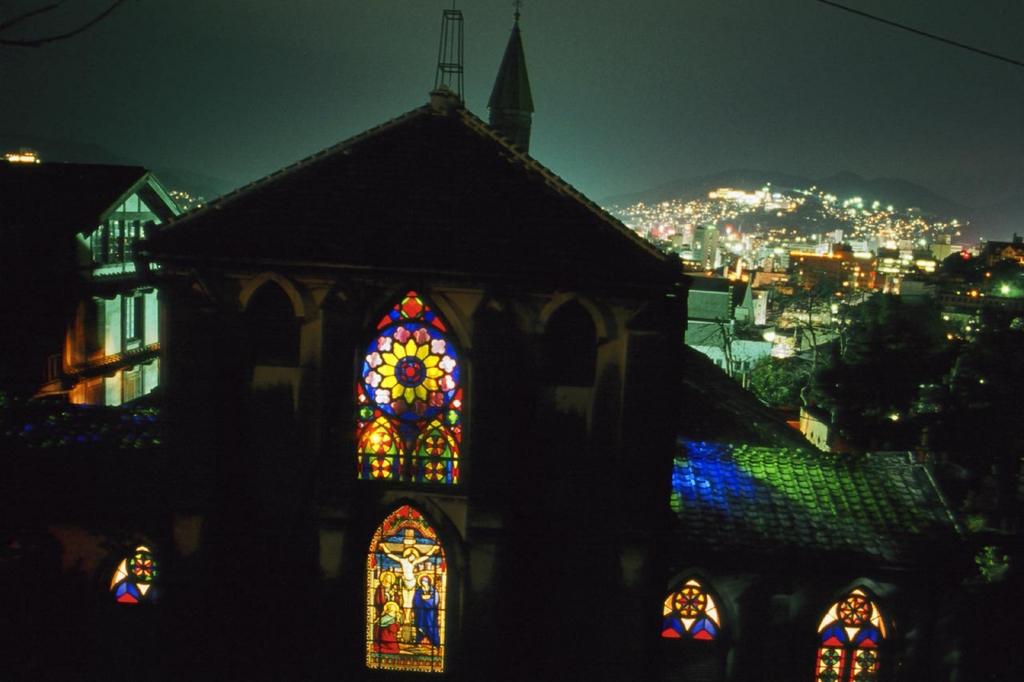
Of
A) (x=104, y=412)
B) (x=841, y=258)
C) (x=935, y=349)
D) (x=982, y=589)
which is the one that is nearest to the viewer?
(x=982, y=589)

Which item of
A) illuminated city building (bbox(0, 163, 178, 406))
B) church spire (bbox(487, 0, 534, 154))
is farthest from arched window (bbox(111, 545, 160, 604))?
church spire (bbox(487, 0, 534, 154))

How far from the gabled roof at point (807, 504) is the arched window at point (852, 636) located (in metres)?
1.29

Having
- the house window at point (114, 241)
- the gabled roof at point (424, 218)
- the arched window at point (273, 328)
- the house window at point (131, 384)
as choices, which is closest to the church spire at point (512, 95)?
the house window at point (114, 241)

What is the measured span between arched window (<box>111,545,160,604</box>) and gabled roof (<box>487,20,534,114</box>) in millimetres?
28973

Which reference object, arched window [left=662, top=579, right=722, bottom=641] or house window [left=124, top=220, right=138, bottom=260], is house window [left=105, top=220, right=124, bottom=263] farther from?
arched window [left=662, top=579, right=722, bottom=641]

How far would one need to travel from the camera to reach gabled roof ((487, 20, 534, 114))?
3925cm

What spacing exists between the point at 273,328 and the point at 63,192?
20.6 m

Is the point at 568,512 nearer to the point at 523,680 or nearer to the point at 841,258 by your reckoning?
the point at 523,680

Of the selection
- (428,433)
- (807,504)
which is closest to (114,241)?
(428,433)

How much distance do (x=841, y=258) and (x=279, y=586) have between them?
14272 cm

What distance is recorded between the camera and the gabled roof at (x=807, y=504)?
1562 centimetres

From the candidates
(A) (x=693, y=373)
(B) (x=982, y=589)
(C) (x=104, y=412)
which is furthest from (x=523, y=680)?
(A) (x=693, y=373)

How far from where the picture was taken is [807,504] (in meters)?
16.8

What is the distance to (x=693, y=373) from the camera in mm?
31422
